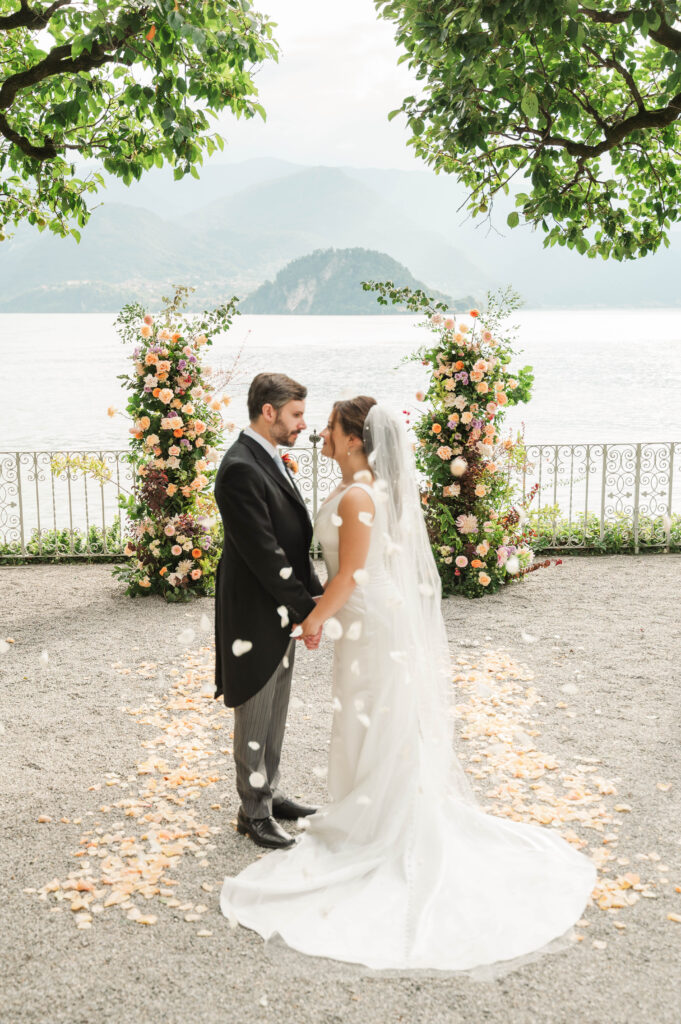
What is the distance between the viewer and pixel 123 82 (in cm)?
916

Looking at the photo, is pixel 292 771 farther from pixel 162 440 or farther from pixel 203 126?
pixel 203 126

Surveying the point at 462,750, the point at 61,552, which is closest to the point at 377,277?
the point at 61,552

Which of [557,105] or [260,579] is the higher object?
[557,105]

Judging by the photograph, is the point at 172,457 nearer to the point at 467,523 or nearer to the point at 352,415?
the point at 467,523

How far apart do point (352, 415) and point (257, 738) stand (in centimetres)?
160

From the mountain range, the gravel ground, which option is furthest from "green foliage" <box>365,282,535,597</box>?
the mountain range

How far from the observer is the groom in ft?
12.7

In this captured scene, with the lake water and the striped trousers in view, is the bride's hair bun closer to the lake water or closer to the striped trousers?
the lake water

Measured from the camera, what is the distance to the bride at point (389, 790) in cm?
358

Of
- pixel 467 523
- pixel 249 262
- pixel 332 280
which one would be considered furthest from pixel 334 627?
pixel 249 262

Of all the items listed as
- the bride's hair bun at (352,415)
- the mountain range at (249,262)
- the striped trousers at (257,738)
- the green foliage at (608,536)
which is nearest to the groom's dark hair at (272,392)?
the bride's hair bun at (352,415)

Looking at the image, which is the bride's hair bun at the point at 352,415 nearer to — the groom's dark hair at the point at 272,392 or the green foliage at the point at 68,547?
the groom's dark hair at the point at 272,392

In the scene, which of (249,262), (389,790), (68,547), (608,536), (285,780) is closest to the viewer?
→ (389,790)

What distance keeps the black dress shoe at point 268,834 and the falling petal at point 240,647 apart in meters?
0.87
